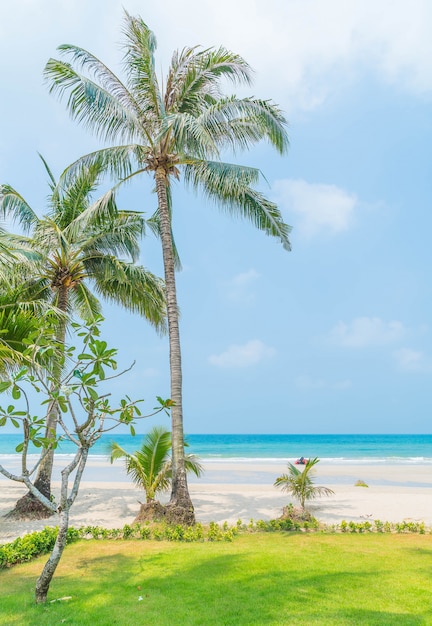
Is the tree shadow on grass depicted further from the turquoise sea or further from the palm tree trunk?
the turquoise sea

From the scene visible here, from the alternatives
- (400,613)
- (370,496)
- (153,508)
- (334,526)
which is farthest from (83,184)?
(370,496)

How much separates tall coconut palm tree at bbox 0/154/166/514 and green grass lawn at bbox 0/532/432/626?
5.00 m

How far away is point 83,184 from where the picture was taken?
12.0 meters

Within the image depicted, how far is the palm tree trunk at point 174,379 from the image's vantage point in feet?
29.2

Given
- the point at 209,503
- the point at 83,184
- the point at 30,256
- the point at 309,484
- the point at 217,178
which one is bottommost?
the point at 209,503

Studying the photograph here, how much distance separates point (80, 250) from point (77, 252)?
9cm

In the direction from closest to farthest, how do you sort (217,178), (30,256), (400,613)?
(400,613)
(217,178)
(30,256)

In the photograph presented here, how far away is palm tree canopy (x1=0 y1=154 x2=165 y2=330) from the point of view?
37.4ft

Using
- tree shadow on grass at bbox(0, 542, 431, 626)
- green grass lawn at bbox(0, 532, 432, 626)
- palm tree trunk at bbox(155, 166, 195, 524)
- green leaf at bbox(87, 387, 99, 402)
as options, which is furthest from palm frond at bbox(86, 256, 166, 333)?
green leaf at bbox(87, 387, 99, 402)

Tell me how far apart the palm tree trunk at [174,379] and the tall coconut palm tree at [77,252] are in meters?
1.25

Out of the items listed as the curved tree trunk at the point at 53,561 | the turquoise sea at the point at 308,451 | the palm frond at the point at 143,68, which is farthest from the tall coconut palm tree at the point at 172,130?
the turquoise sea at the point at 308,451

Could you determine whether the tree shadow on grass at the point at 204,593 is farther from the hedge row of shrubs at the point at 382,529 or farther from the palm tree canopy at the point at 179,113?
the palm tree canopy at the point at 179,113

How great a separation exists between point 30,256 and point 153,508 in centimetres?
609

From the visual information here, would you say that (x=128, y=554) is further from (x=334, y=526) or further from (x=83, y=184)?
(x=83, y=184)
